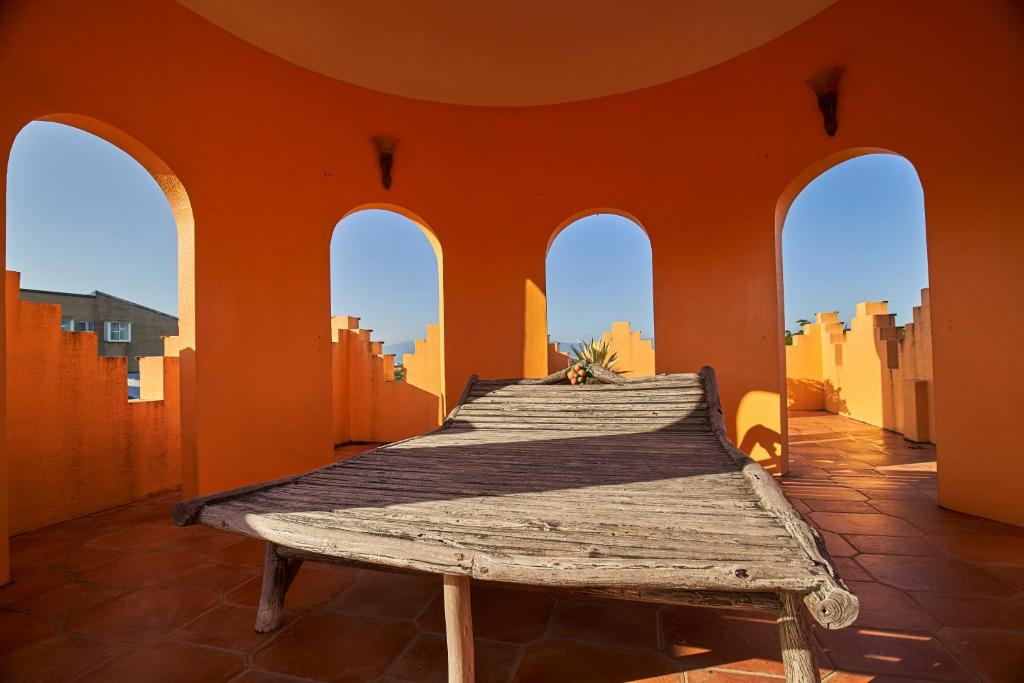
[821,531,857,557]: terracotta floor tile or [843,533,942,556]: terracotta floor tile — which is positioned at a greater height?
[843,533,942,556]: terracotta floor tile

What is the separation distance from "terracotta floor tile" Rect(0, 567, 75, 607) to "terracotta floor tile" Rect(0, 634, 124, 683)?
2.31ft

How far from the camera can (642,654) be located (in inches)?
80.0

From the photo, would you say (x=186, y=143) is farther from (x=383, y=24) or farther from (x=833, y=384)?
(x=833, y=384)

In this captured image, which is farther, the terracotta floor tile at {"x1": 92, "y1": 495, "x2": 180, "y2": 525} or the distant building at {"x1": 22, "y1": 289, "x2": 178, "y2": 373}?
the distant building at {"x1": 22, "y1": 289, "x2": 178, "y2": 373}

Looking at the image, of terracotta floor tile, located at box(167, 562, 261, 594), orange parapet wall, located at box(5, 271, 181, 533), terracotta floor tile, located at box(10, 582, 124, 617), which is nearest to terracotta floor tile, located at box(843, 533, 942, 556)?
terracotta floor tile, located at box(167, 562, 261, 594)

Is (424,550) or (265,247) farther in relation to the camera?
(265,247)

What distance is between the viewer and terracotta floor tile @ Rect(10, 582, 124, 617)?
A: 247 cm

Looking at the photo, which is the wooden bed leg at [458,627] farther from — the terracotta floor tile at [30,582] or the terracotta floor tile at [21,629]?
the terracotta floor tile at [30,582]

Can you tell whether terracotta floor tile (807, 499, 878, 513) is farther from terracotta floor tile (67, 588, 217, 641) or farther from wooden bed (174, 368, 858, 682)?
terracotta floor tile (67, 588, 217, 641)

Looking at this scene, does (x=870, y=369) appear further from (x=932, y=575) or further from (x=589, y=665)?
(x=589, y=665)

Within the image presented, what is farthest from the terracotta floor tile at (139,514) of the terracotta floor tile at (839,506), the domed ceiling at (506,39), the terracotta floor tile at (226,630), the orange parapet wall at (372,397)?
the terracotta floor tile at (839,506)

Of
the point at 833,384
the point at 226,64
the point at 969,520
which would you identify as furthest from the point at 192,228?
the point at 833,384

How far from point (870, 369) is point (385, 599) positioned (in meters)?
9.29

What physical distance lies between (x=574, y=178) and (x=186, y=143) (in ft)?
13.1
